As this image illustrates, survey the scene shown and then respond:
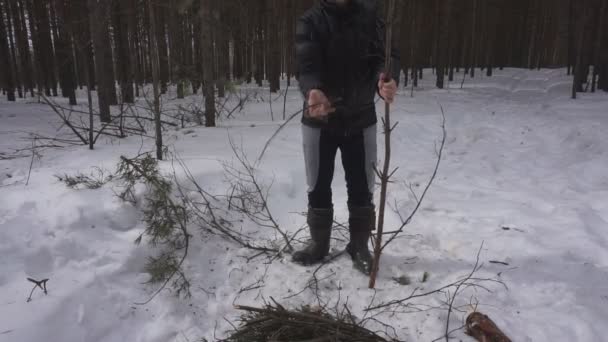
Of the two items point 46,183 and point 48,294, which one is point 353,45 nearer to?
point 48,294

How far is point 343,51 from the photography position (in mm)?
2133

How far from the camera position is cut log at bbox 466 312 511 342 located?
162cm

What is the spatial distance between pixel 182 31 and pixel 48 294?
14783 mm

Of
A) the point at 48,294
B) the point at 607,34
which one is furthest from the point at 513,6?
the point at 48,294

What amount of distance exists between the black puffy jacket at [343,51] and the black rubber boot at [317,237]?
71 cm

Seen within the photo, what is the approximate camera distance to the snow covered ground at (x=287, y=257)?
1.85 metres

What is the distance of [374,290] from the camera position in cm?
212

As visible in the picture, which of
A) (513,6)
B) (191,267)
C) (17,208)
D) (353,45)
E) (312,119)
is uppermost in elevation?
(513,6)

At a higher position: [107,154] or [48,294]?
[107,154]

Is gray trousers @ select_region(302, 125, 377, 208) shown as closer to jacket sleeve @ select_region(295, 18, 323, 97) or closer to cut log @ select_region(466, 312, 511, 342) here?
jacket sleeve @ select_region(295, 18, 323, 97)

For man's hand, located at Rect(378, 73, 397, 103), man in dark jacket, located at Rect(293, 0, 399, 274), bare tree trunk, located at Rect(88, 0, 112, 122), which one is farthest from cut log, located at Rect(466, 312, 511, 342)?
bare tree trunk, located at Rect(88, 0, 112, 122)

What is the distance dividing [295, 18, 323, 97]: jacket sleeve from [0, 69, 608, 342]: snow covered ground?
0.75 metres

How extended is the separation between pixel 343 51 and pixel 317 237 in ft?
4.10

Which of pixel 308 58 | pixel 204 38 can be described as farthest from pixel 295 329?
pixel 204 38
